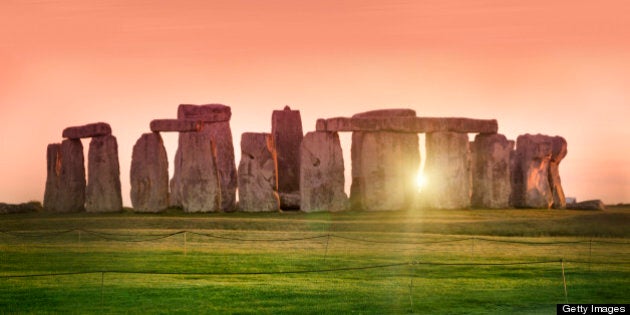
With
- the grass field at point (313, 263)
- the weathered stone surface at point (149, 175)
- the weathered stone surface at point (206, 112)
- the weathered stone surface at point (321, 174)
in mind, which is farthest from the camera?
the weathered stone surface at point (206, 112)

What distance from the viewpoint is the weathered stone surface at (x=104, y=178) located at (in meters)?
38.6

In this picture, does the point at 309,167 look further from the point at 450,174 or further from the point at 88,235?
the point at 88,235

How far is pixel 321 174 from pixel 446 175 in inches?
197

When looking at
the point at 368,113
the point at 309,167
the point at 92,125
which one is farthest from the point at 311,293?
the point at 368,113

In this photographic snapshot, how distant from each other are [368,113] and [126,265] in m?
20.9

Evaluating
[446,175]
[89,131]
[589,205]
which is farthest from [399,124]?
[89,131]

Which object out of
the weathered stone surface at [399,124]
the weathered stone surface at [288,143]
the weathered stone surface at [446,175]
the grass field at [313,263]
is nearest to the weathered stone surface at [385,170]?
Result: the weathered stone surface at [399,124]

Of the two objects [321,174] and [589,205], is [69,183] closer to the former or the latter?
[321,174]

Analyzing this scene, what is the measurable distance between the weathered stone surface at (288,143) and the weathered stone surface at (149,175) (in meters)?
5.57

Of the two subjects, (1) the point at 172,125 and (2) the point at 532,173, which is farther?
(2) the point at 532,173

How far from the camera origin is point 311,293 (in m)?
20.3

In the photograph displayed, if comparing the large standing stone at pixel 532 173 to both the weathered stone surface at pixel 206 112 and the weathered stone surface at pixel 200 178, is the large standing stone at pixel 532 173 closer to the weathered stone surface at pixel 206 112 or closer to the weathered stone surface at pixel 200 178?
the weathered stone surface at pixel 206 112

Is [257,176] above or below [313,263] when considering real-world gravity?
above

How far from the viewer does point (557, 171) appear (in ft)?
143
